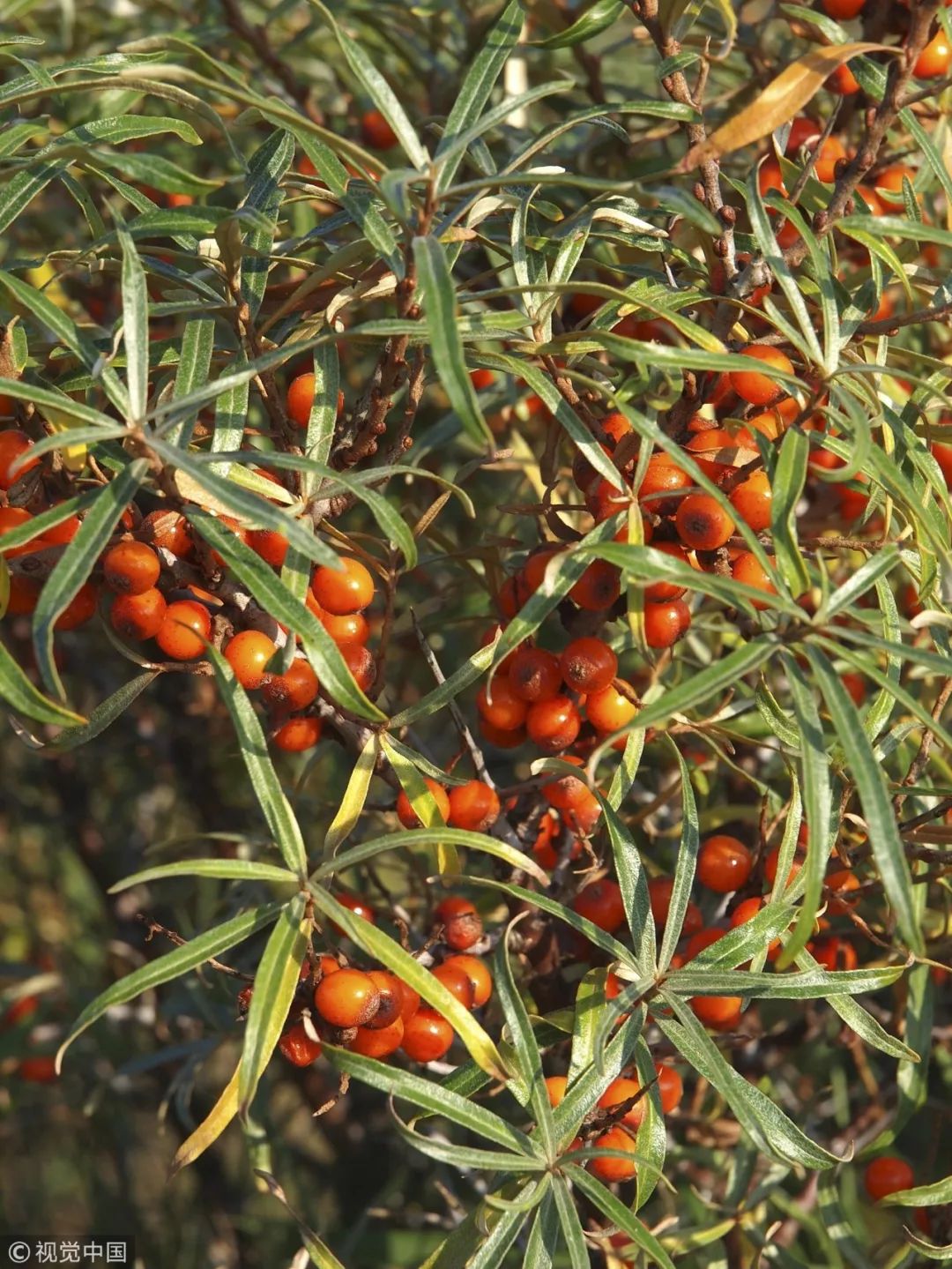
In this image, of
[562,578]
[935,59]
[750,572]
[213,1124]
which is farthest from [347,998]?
[935,59]

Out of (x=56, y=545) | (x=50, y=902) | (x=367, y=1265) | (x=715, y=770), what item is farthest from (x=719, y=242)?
(x=50, y=902)

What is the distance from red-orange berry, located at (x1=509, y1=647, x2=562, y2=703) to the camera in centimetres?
106

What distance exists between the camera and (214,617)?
1.01 meters

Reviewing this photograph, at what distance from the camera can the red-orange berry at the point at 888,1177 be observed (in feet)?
4.34

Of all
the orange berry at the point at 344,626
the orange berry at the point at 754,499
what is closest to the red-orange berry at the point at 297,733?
the orange berry at the point at 344,626

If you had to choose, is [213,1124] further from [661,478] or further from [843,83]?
[843,83]

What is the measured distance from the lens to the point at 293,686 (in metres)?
1.00

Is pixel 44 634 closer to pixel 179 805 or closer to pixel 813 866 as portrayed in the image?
pixel 813 866

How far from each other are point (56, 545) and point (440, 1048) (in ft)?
1.81

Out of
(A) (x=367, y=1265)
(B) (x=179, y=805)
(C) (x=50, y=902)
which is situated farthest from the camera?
(C) (x=50, y=902)

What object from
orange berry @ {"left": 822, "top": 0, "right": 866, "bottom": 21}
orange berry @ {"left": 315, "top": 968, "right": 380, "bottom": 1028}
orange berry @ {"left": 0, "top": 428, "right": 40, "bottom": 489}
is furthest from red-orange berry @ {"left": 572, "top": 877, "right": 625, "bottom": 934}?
orange berry @ {"left": 822, "top": 0, "right": 866, "bottom": 21}

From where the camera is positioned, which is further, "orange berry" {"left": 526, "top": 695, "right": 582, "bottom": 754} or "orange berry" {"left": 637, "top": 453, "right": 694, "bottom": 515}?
"orange berry" {"left": 526, "top": 695, "right": 582, "bottom": 754}

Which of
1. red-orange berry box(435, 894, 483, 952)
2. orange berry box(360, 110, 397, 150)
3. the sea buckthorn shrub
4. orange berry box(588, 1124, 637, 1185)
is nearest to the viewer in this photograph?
the sea buckthorn shrub

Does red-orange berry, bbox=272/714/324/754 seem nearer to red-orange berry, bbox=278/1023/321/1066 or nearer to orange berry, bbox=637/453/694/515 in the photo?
red-orange berry, bbox=278/1023/321/1066
